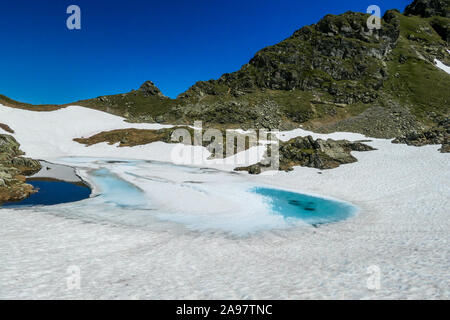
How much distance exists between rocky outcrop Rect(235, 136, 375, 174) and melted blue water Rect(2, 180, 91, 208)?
23.4 m

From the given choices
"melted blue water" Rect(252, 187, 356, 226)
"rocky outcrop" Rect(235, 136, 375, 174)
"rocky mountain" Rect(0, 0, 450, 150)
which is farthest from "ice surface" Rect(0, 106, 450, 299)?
"rocky mountain" Rect(0, 0, 450, 150)

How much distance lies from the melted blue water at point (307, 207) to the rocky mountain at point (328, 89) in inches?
2313

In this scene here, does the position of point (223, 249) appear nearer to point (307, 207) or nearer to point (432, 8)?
point (307, 207)

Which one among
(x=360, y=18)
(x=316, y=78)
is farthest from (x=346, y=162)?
(x=360, y=18)

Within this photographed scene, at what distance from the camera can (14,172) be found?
2878cm

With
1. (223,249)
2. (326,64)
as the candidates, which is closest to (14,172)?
(223,249)

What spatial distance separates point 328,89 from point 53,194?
350 feet

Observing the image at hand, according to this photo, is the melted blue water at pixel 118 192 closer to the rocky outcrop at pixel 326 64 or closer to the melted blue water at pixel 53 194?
the melted blue water at pixel 53 194

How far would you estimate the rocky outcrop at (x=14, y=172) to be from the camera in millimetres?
19348

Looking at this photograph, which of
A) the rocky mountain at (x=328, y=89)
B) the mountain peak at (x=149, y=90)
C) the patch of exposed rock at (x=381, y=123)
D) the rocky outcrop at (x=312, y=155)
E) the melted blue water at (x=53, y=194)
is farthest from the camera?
the mountain peak at (x=149, y=90)

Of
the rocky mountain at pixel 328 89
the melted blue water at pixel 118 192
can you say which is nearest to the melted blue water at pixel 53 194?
the melted blue water at pixel 118 192

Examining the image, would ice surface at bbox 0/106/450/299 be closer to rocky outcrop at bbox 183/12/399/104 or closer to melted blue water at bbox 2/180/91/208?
melted blue water at bbox 2/180/91/208

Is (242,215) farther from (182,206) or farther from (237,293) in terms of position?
(237,293)

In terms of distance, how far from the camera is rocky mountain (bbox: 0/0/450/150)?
284 feet
